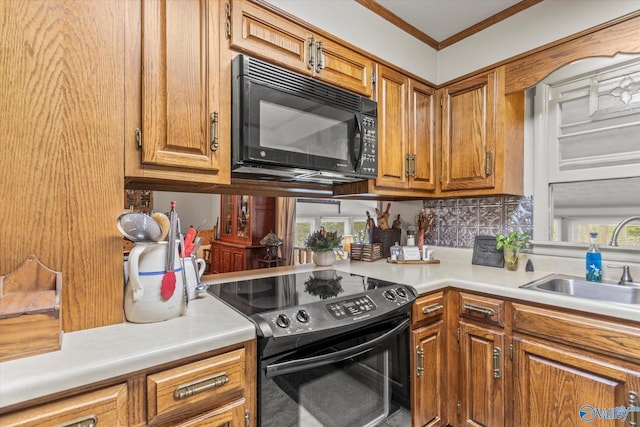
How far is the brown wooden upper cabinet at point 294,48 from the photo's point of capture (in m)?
1.30

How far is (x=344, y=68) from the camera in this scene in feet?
5.36

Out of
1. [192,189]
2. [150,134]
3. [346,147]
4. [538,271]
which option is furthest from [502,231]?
[150,134]

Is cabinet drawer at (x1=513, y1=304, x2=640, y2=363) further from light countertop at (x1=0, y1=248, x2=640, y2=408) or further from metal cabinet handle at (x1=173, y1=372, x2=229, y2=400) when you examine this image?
metal cabinet handle at (x1=173, y1=372, x2=229, y2=400)

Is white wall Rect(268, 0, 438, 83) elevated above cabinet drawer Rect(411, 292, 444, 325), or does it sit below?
above

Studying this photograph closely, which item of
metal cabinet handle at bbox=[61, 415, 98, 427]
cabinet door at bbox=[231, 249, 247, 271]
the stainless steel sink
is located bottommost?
metal cabinet handle at bbox=[61, 415, 98, 427]

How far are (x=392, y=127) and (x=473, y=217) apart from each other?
926 mm

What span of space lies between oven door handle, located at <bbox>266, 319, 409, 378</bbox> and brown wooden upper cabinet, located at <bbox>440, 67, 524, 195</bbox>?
3.80ft

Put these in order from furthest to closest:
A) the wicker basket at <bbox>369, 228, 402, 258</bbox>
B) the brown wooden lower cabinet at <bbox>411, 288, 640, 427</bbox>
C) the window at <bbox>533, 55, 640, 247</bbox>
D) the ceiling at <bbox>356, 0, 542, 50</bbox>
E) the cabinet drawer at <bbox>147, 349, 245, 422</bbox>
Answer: the wicker basket at <bbox>369, 228, 402, 258</bbox> < the ceiling at <bbox>356, 0, 542, 50</bbox> < the window at <bbox>533, 55, 640, 247</bbox> < the brown wooden lower cabinet at <bbox>411, 288, 640, 427</bbox> < the cabinet drawer at <bbox>147, 349, 245, 422</bbox>

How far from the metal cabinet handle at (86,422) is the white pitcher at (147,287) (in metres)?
0.29

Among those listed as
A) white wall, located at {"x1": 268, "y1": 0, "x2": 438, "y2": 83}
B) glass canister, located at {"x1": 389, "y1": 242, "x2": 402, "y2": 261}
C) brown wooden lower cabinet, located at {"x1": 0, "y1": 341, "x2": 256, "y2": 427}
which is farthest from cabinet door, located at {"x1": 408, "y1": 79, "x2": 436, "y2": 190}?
brown wooden lower cabinet, located at {"x1": 0, "y1": 341, "x2": 256, "y2": 427}

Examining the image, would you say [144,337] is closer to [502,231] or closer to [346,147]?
[346,147]

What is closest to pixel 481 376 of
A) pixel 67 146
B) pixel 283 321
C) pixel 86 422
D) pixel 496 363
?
pixel 496 363

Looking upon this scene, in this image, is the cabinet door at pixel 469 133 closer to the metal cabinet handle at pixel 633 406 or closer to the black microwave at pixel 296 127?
the black microwave at pixel 296 127

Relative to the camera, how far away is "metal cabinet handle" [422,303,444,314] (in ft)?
5.04
